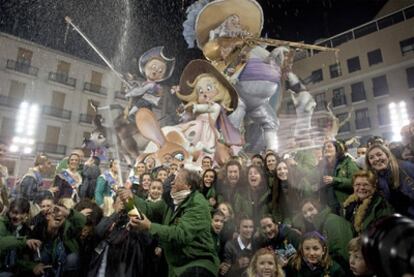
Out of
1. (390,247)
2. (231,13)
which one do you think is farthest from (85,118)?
(390,247)

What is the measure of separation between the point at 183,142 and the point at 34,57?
56.8 feet

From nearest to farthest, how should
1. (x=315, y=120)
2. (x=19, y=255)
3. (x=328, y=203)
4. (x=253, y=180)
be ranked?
(x=19, y=255) < (x=328, y=203) < (x=253, y=180) < (x=315, y=120)

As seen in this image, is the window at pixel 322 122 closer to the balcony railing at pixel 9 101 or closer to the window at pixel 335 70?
the window at pixel 335 70

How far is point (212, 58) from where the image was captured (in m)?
14.4

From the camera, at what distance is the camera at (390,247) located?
2.35 feet

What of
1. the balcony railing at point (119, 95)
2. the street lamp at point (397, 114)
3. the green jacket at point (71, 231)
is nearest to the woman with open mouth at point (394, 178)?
the green jacket at point (71, 231)

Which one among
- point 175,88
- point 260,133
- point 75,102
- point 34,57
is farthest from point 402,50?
point 34,57

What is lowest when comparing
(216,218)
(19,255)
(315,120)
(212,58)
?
(19,255)

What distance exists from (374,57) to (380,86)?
1.88 meters

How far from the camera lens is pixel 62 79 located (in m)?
23.9

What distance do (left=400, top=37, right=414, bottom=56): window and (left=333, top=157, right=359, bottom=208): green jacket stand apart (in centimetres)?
1666

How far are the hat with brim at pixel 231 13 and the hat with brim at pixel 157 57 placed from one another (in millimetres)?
2101

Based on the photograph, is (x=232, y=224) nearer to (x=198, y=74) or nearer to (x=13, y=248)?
(x=13, y=248)

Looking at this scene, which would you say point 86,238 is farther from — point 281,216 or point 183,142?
point 183,142
